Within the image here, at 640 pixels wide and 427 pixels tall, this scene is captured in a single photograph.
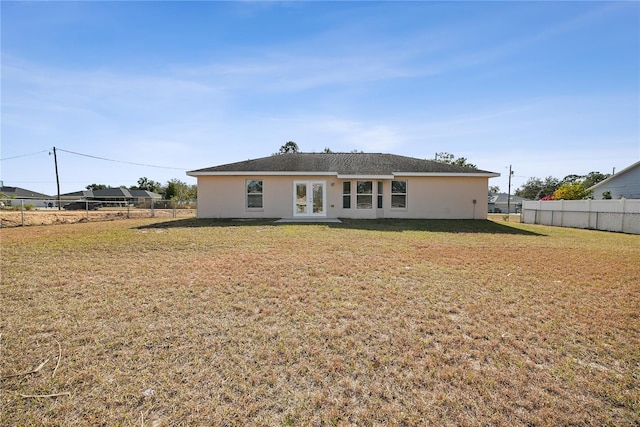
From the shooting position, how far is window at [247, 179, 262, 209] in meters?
16.0

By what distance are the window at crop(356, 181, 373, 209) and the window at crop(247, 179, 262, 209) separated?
17.8ft

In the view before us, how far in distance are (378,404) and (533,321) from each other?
8.24ft

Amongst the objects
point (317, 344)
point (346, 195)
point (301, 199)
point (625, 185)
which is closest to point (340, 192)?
point (346, 195)

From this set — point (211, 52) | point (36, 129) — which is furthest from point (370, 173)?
point (36, 129)

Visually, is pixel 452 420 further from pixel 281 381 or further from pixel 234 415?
pixel 234 415

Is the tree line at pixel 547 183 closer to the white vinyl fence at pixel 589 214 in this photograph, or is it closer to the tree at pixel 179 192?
the white vinyl fence at pixel 589 214

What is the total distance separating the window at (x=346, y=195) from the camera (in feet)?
52.3

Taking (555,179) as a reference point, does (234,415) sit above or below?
below

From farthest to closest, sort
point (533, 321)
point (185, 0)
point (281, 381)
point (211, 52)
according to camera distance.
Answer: point (211, 52) < point (185, 0) < point (533, 321) < point (281, 381)

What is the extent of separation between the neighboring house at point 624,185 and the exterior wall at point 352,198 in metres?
17.2

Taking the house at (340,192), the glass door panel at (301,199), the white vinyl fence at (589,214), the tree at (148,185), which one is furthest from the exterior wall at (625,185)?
the tree at (148,185)

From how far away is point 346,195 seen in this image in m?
16.0

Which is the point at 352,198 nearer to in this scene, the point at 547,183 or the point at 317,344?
the point at 317,344

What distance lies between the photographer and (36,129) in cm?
1811
